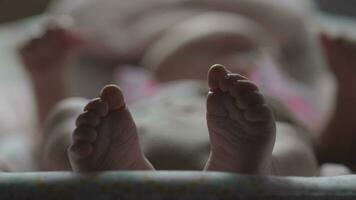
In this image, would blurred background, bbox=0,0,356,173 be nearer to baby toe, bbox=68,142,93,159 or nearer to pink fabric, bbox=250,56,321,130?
pink fabric, bbox=250,56,321,130

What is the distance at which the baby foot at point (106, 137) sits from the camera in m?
0.60

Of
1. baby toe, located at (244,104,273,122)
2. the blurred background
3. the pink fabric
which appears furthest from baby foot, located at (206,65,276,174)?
the pink fabric

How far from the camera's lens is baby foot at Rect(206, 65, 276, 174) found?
60cm

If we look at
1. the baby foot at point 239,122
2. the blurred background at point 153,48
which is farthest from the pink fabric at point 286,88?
the baby foot at point 239,122

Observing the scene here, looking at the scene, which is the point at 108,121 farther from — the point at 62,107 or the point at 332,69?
the point at 332,69

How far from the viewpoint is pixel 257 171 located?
0.61 meters

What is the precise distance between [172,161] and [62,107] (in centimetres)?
20

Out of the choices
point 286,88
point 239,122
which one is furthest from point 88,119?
point 286,88

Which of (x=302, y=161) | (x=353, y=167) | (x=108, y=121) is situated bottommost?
(x=353, y=167)

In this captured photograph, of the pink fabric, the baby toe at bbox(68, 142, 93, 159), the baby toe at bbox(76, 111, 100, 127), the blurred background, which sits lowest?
the pink fabric

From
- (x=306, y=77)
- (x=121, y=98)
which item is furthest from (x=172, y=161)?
(x=306, y=77)

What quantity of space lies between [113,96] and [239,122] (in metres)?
0.12

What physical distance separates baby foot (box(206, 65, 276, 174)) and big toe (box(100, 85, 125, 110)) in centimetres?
8

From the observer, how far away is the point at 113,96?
24.2 inches
